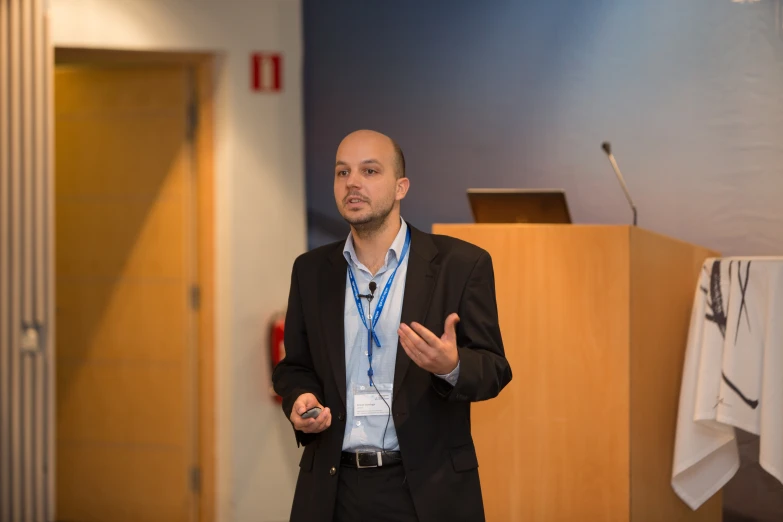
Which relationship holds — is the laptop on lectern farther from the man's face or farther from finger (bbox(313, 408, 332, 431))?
finger (bbox(313, 408, 332, 431))

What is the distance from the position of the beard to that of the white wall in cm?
242

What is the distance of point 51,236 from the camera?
4.14 metres

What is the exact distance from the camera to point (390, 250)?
7.24 ft

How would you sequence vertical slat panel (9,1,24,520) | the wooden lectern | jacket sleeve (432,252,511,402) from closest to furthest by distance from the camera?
jacket sleeve (432,252,511,402) < the wooden lectern < vertical slat panel (9,1,24,520)

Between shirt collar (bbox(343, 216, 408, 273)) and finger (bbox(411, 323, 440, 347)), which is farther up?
shirt collar (bbox(343, 216, 408, 273))

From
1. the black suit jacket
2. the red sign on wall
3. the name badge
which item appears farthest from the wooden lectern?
the red sign on wall

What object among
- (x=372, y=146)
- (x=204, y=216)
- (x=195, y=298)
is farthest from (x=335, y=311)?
(x=195, y=298)

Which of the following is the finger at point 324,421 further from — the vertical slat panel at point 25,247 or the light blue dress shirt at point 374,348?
the vertical slat panel at point 25,247

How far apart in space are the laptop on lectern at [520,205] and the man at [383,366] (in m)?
1.11

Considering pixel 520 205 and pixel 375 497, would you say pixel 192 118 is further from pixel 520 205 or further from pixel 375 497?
pixel 375 497

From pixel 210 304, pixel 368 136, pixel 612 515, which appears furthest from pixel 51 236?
pixel 612 515

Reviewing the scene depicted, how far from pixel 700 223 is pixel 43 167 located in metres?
3.04

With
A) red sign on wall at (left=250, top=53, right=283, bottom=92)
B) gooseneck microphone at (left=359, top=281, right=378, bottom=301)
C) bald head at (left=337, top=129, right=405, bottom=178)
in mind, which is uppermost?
red sign on wall at (left=250, top=53, right=283, bottom=92)

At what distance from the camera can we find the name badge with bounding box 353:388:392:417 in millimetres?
2076
